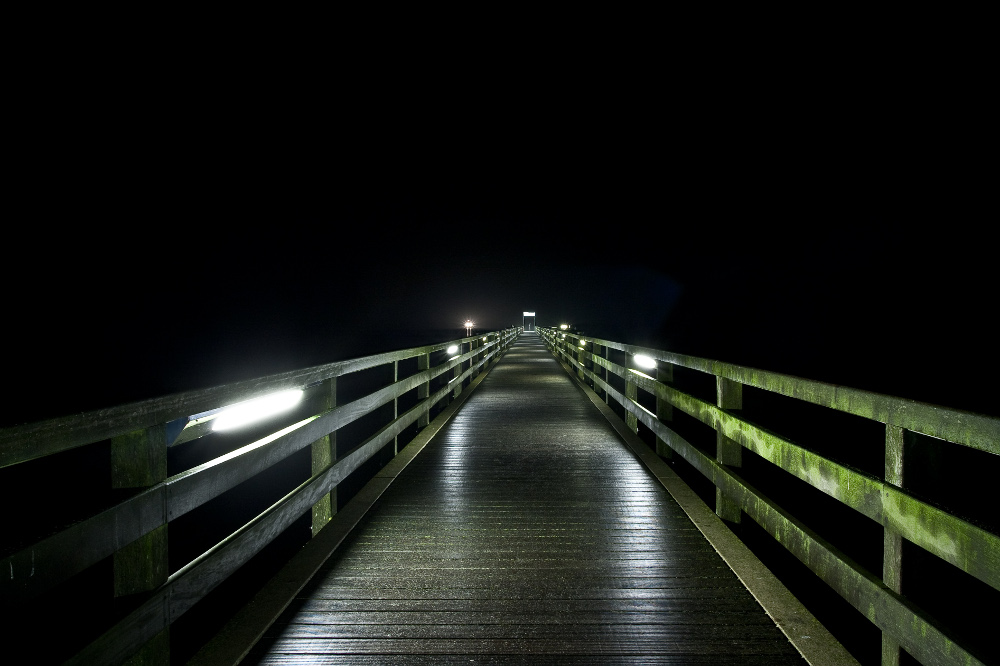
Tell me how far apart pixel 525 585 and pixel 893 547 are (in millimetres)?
1581

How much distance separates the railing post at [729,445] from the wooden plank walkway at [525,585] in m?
0.27

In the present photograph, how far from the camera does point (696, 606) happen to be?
2607mm

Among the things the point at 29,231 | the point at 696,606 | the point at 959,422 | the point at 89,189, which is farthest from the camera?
the point at 89,189

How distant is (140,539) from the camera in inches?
72.8

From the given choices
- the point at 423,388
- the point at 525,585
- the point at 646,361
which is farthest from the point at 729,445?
the point at 423,388

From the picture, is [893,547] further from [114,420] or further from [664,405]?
[664,405]

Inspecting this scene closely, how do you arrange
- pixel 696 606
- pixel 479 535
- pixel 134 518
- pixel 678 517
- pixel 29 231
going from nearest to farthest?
pixel 134 518 → pixel 696 606 → pixel 479 535 → pixel 678 517 → pixel 29 231

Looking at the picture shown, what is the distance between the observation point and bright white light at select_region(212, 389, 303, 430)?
8.74 ft

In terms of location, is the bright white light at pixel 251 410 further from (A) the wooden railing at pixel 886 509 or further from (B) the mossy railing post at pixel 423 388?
(B) the mossy railing post at pixel 423 388

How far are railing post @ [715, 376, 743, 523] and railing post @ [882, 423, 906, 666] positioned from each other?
140 cm

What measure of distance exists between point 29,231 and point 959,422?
7110 inches

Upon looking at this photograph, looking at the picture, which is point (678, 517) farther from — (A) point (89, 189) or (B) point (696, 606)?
(A) point (89, 189)

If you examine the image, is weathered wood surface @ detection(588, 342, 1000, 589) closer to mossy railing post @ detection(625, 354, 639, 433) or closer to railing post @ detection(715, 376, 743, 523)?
railing post @ detection(715, 376, 743, 523)

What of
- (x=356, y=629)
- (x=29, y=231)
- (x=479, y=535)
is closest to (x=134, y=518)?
(x=356, y=629)
